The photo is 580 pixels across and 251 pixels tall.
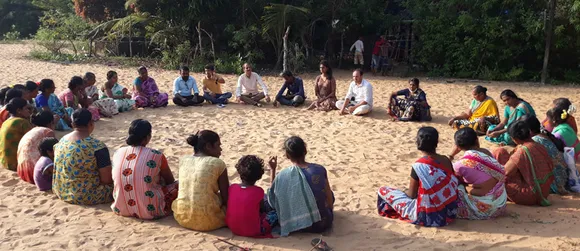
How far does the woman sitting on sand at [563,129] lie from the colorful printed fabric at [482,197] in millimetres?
1594

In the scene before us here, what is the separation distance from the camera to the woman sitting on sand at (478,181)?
4.21 meters

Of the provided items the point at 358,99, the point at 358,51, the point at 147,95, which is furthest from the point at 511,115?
the point at 358,51

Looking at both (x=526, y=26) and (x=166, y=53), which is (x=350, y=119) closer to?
(x=526, y=26)

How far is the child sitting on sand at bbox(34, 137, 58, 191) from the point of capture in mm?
4839

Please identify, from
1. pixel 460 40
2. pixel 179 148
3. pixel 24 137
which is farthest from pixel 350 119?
pixel 460 40

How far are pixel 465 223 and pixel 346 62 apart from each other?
13.4 metres

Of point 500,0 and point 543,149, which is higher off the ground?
point 500,0

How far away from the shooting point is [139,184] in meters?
4.15

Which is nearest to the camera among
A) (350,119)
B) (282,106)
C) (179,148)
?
(179,148)

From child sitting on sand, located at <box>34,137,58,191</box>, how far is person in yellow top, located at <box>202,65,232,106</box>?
17.2ft

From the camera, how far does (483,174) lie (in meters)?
4.22

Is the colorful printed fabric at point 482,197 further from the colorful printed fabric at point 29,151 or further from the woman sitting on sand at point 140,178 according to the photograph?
the colorful printed fabric at point 29,151

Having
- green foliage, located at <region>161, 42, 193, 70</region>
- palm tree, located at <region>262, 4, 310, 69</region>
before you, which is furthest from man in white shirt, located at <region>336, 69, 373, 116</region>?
green foliage, located at <region>161, 42, 193, 70</region>

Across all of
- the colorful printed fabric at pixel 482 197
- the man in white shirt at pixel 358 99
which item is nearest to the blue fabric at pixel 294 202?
the colorful printed fabric at pixel 482 197
